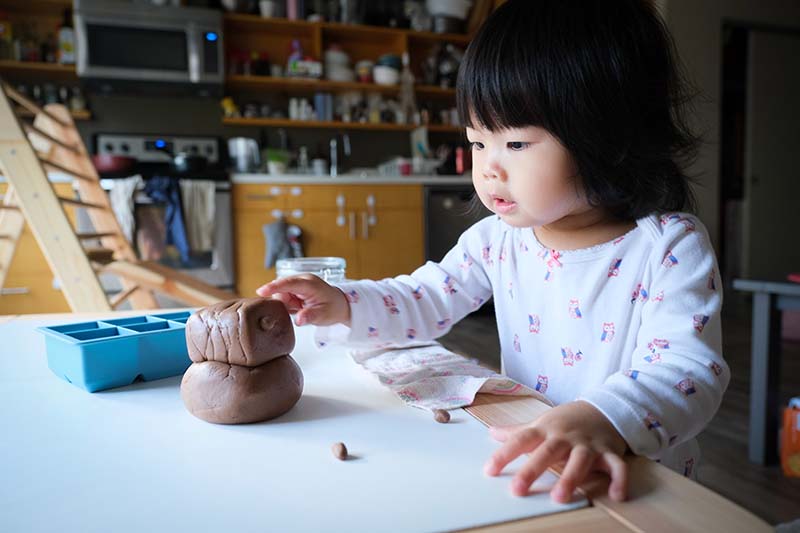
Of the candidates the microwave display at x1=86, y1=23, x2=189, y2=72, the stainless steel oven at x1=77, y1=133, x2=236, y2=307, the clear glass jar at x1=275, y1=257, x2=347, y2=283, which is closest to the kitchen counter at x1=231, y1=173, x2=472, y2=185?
the stainless steel oven at x1=77, y1=133, x2=236, y2=307

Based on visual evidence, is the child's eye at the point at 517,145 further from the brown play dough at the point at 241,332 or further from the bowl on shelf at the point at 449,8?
the bowl on shelf at the point at 449,8

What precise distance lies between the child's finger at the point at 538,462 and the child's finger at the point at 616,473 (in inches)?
0.9

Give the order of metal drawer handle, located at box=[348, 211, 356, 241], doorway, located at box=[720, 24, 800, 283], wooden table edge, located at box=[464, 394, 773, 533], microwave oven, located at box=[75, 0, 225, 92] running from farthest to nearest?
doorway, located at box=[720, 24, 800, 283] → metal drawer handle, located at box=[348, 211, 356, 241] → microwave oven, located at box=[75, 0, 225, 92] → wooden table edge, located at box=[464, 394, 773, 533]

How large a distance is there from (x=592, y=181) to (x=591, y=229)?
0.12 m

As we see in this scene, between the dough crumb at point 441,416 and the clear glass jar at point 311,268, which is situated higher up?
the clear glass jar at point 311,268

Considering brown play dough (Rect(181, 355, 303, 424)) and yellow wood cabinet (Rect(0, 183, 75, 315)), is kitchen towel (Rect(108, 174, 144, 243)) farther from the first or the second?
brown play dough (Rect(181, 355, 303, 424))

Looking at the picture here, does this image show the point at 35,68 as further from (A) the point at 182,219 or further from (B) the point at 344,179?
(B) the point at 344,179

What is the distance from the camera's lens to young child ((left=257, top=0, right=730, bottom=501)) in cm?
46

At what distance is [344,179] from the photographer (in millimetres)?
3590

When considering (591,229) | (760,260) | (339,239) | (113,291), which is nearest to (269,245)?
(339,239)

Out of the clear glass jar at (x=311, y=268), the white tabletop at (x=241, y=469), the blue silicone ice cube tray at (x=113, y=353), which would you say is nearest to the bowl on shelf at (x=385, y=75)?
the clear glass jar at (x=311, y=268)

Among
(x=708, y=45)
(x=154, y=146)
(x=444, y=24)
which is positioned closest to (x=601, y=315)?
(x=154, y=146)

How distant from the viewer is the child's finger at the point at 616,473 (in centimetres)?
32

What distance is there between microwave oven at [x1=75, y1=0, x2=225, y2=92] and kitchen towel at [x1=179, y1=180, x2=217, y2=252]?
2.61 ft
